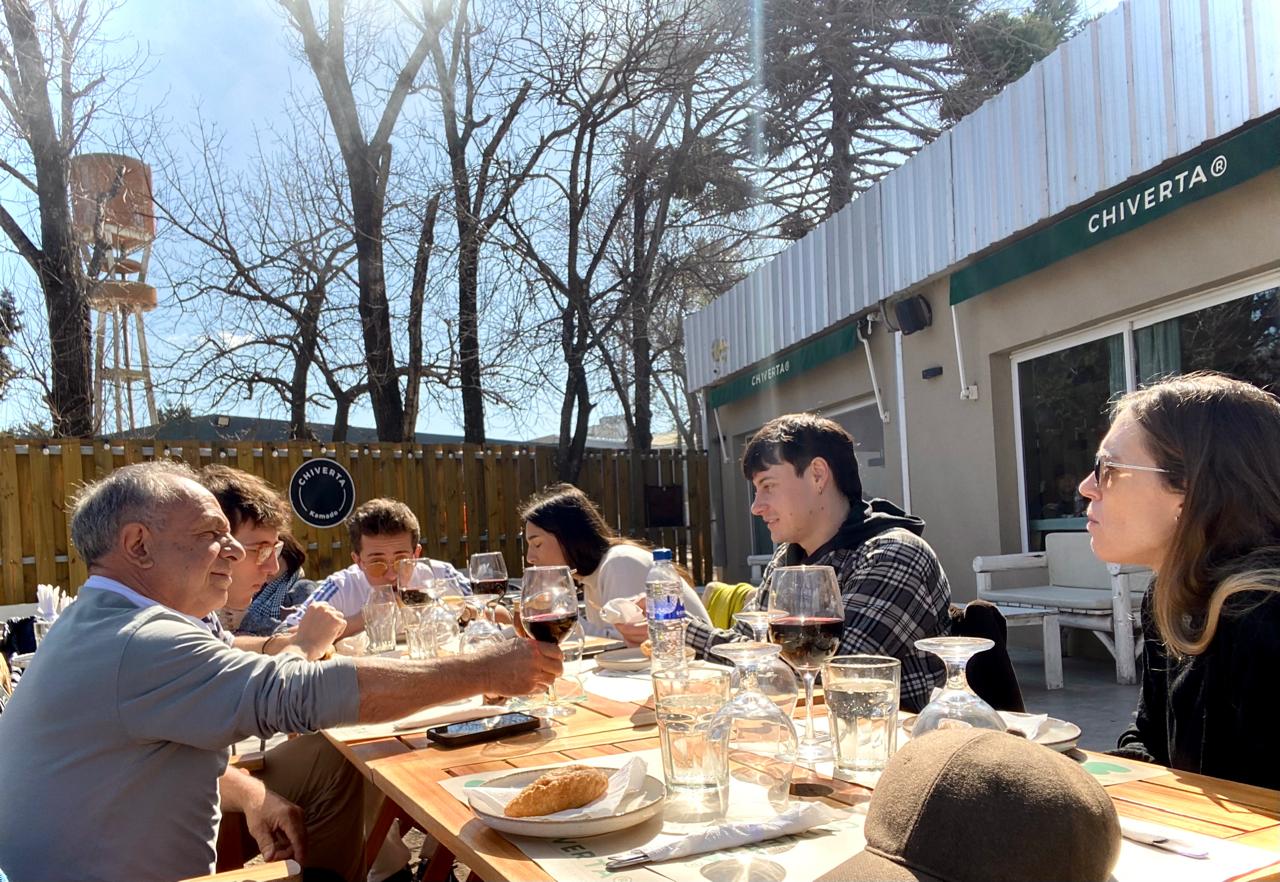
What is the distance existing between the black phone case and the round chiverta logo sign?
791 centimetres

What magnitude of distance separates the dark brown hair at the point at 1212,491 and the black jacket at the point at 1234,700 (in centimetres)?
4

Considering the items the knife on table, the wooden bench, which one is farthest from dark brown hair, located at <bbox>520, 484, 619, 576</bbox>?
the knife on table

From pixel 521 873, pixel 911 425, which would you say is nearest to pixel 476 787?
pixel 521 873

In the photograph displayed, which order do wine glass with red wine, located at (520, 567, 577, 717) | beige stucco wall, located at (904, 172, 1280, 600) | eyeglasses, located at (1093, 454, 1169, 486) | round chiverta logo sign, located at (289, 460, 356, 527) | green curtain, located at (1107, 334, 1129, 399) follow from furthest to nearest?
round chiverta logo sign, located at (289, 460, 356, 527)
green curtain, located at (1107, 334, 1129, 399)
beige stucco wall, located at (904, 172, 1280, 600)
wine glass with red wine, located at (520, 567, 577, 717)
eyeglasses, located at (1093, 454, 1169, 486)

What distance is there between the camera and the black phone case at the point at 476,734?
6.03 ft

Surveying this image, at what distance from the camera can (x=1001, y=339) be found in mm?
6594

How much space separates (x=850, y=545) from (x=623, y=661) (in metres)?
0.74

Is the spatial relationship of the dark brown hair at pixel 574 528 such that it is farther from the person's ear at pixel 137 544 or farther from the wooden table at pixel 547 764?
the person's ear at pixel 137 544

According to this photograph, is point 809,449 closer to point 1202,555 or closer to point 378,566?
point 1202,555

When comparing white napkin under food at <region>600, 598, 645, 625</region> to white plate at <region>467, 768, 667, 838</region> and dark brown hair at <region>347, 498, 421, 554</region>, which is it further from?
dark brown hair at <region>347, 498, 421, 554</region>

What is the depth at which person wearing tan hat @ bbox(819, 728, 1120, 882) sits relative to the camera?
0.83 m

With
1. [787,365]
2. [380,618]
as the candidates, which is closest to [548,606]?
[380,618]

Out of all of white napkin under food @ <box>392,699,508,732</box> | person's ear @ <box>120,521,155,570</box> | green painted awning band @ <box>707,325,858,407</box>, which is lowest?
Result: white napkin under food @ <box>392,699,508,732</box>

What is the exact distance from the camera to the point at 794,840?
119 cm
